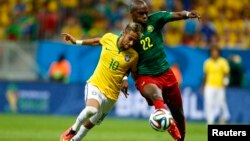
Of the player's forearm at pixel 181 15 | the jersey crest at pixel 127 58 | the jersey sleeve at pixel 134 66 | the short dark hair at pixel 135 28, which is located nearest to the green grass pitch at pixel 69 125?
the jersey sleeve at pixel 134 66

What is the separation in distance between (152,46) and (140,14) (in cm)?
70

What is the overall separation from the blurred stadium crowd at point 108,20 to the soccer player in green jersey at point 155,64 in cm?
1348

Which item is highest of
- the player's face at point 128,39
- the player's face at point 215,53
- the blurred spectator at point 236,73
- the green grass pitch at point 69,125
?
the blurred spectator at point 236,73

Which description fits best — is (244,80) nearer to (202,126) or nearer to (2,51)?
(202,126)

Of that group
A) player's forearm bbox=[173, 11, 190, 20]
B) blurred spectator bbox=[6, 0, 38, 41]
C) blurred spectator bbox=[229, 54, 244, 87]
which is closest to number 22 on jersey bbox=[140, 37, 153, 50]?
player's forearm bbox=[173, 11, 190, 20]

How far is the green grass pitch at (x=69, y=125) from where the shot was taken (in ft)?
60.1

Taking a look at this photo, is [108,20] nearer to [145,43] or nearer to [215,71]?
[215,71]

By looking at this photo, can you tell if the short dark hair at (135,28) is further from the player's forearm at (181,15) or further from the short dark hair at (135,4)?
the player's forearm at (181,15)

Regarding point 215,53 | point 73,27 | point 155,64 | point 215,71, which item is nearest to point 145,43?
point 155,64

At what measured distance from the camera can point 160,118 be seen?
1362 cm

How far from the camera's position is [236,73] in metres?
26.6

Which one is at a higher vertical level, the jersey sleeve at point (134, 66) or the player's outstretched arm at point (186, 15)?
the player's outstretched arm at point (186, 15)

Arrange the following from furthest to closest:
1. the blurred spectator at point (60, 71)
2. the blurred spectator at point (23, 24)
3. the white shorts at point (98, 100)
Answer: the blurred spectator at point (23, 24) < the blurred spectator at point (60, 71) < the white shorts at point (98, 100)

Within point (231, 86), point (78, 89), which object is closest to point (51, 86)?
point (78, 89)
